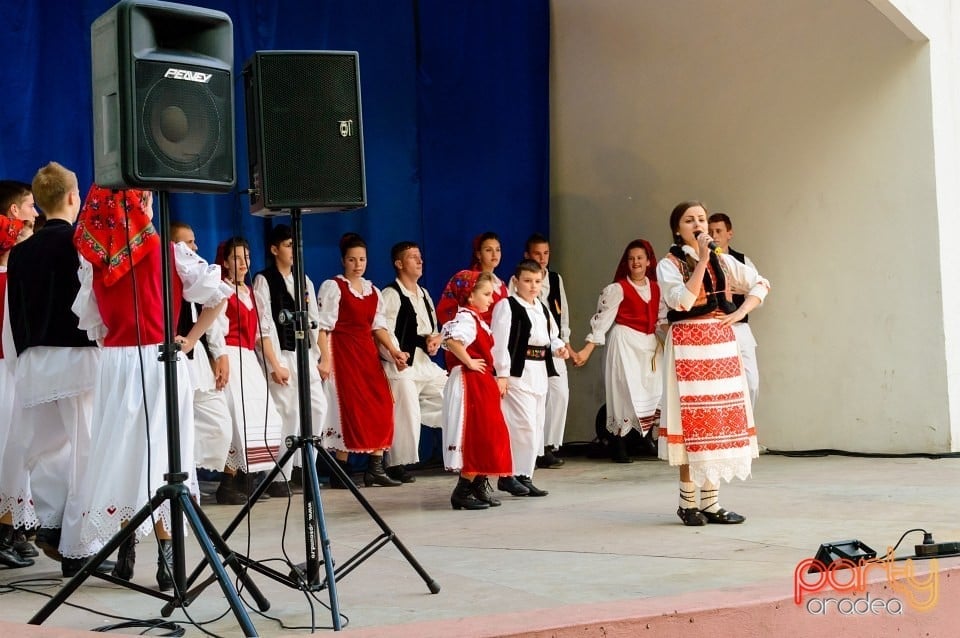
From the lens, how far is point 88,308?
408 cm

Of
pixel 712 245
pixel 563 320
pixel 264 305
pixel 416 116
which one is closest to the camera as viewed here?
pixel 712 245

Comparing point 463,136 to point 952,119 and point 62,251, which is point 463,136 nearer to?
point 952,119

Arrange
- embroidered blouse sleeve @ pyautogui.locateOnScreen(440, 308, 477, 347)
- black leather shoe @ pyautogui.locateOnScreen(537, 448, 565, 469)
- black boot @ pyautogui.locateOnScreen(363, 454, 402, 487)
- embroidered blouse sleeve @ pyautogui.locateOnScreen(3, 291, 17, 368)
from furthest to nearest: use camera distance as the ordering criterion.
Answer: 1. black leather shoe @ pyautogui.locateOnScreen(537, 448, 565, 469)
2. black boot @ pyautogui.locateOnScreen(363, 454, 402, 487)
3. embroidered blouse sleeve @ pyautogui.locateOnScreen(440, 308, 477, 347)
4. embroidered blouse sleeve @ pyautogui.locateOnScreen(3, 291, 17, 368)

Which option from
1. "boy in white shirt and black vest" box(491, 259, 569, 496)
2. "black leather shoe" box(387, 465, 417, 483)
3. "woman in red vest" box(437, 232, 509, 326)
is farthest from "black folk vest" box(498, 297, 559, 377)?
"black leather shoe" box(387, 465, 417, 483)

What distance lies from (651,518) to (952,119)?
348 centimetres

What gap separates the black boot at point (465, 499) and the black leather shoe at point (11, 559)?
83.8 inches

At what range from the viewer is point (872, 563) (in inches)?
141

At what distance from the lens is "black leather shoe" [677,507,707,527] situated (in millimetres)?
5117

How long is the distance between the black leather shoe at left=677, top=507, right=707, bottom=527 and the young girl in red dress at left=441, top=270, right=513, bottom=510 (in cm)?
113

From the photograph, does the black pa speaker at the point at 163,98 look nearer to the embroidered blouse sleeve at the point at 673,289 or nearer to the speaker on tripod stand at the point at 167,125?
the speaker on tripod stand at the point at 167,125

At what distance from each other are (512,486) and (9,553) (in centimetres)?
264

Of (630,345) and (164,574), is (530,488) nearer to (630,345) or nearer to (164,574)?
(630,345)

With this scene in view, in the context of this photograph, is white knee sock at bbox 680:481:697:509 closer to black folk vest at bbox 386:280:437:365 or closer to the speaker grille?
the speaker grille

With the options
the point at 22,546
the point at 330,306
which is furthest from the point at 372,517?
the point at 330,306
